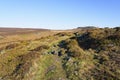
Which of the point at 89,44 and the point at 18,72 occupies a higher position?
the point at 89,44

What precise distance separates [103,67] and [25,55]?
521 inches

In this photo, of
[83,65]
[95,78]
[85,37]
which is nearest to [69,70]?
[83,65]

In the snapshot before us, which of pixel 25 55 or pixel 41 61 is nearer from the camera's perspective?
pixel 41 61

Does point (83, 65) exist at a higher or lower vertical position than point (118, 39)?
lower

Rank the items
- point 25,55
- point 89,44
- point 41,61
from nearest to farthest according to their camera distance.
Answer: point 41,61, point 25,55, point 89,44

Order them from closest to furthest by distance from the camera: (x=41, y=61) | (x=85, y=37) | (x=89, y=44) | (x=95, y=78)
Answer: (x=95, y=78), (x=41, y=61), (x=89, y=44), (x=85, y=37)

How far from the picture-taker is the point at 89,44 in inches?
1538

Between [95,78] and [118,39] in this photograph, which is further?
[118,39]

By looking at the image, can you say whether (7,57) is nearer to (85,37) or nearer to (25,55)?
(25,55)

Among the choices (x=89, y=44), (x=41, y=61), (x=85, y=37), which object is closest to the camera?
(x=41, y=61)

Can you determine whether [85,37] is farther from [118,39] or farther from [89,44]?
[118,39]

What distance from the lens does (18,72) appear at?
1166 inches

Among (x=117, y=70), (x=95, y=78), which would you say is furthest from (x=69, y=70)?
(x=117, y=70)

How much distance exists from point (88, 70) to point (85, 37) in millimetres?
16495
